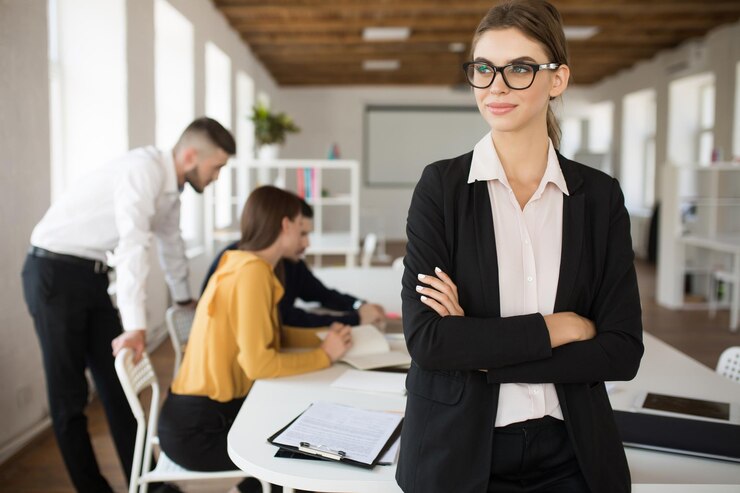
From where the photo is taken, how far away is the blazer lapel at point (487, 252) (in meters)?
1.19

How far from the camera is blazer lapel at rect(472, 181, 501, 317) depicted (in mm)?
1186

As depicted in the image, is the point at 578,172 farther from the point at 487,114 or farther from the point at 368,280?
the point at 368,280

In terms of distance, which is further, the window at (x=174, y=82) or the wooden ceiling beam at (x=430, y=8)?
the wooden ceiling beam at (x=430, y=8)

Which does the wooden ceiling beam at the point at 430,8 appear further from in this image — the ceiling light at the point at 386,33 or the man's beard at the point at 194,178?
the man's beard at the point at 194,178

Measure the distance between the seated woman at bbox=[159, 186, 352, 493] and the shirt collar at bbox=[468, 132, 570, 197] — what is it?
3.30 feet

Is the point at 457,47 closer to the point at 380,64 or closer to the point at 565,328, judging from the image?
the point at 380,64

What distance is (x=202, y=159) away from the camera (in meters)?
2.87

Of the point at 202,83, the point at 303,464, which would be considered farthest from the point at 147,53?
the point at 303,464

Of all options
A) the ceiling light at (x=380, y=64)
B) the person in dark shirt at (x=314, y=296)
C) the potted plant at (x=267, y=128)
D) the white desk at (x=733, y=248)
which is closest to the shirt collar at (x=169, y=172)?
the person in dark shirt at (x=314, y=296)

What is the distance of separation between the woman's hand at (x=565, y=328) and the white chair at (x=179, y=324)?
6.72 feet

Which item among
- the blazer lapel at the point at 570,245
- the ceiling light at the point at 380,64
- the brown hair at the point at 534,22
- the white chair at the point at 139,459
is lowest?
the white chair at the point at 139,459

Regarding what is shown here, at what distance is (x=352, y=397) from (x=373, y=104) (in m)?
13.1

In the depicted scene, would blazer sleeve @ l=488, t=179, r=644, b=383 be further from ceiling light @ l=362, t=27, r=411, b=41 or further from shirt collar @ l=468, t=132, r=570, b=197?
ceiling light @ l=362, t=27, r=411, b=41

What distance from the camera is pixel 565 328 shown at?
3.89ft
